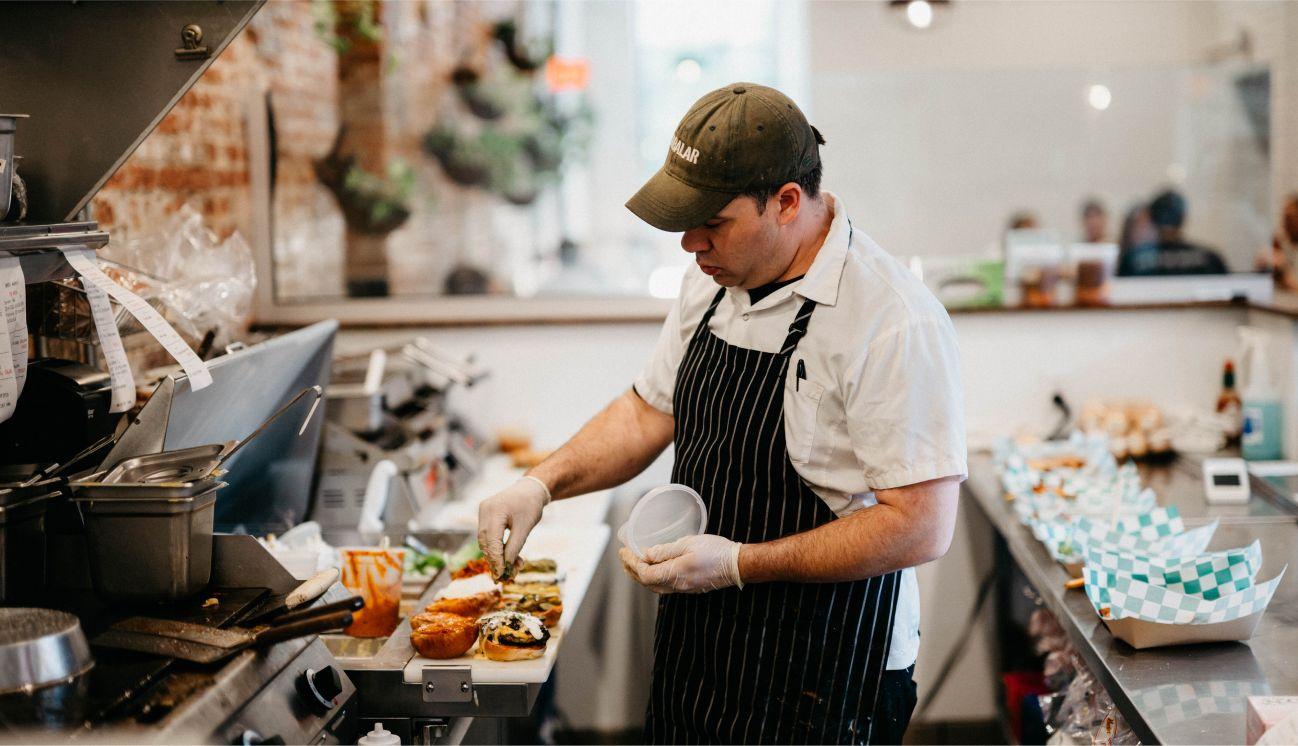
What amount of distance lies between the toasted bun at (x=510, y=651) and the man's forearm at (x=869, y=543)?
0.40 m

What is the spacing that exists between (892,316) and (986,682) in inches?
92.2

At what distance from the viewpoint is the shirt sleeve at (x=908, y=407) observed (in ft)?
5.81

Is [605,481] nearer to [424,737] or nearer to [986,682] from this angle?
[424,737]

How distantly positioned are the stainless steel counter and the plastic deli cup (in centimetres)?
127

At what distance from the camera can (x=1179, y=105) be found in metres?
4.37

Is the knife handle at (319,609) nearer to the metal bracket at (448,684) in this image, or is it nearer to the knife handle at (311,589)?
the knife handle at (311,589)

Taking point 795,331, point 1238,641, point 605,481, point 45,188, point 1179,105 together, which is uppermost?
point 1179,105

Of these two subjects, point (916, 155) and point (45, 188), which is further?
point (916, 155)

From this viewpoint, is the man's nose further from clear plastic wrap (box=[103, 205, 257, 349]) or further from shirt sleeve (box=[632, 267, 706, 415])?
clear plastic wrap (box=[103, 205, 257, 349])

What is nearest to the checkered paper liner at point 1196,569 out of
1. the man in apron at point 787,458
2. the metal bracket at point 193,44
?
the man in apron at point 787,458

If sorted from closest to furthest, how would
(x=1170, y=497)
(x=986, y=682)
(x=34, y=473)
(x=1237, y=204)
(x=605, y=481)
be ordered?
(x=34, y=473)
(x=605, y=481)
(x=1170, y=497)
(x=986, y=682)
(x=1237, y=204)

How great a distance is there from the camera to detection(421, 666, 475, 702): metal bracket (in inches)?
74.7

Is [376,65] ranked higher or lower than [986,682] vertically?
higher

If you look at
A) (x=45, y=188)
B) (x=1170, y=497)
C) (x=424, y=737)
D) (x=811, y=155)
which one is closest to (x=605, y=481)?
(x=424, y=737)
